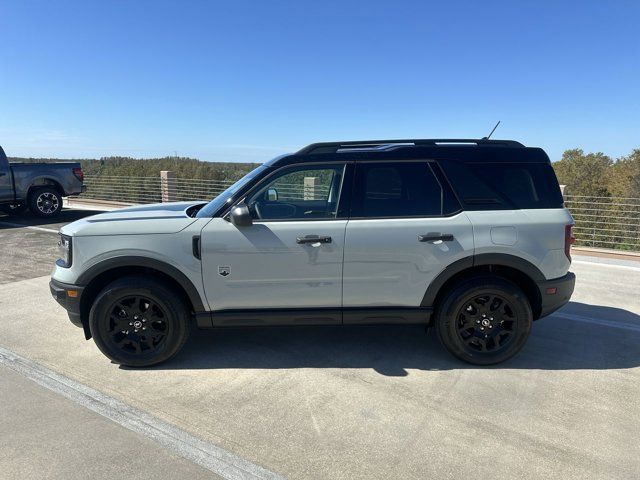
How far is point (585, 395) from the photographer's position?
3229 mm

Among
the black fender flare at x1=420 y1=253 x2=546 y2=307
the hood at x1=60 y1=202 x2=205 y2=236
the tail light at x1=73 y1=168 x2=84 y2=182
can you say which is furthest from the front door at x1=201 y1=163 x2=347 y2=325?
the tail light at x1=73 y1=168 x2=84 y2=182

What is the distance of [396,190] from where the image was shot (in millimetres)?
3615

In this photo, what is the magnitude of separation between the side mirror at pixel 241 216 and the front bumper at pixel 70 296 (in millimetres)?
1369

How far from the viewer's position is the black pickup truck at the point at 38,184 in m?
11.2

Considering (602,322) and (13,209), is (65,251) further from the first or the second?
(13,209)

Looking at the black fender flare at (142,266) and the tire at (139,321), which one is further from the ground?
the black fender flare at (142,266)

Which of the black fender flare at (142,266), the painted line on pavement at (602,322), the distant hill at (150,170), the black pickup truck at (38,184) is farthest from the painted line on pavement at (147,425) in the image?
the black pickup truck at (38,184)

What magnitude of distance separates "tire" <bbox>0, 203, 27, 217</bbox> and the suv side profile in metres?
11.0

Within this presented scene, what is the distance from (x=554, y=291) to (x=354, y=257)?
1665mm

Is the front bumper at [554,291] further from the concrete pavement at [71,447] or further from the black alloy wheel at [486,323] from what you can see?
the concrete pavement at [71,447]

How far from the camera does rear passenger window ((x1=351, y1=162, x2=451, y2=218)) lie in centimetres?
358

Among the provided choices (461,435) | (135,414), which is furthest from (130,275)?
(461,435)

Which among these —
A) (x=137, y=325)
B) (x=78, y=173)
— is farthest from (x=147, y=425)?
(x=78, y=173)

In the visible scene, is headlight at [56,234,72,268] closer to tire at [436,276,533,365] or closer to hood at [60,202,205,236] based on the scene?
hood at [60,202,205,236]
